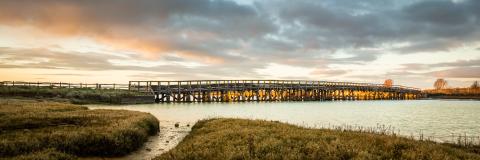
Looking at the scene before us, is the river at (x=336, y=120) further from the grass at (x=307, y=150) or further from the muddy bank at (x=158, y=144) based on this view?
the grass at (x=307, y=150)

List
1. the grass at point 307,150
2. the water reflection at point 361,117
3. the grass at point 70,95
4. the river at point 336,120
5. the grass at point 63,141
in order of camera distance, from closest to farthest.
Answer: the grass at point 307,150 → the grass at point 63,141 → the river at point 336,120 → the water reflection at point 361,117 → the grass at point 70,95

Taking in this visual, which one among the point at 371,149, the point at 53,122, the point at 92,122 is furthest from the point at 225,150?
the point at 53,122

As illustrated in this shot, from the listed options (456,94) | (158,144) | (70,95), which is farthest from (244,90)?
(456,94)

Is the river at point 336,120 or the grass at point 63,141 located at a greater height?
the grass at point 63,141

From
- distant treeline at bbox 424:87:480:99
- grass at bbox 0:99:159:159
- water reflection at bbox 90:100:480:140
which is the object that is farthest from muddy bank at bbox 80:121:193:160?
distant treeline at bbox 424:87:480:99

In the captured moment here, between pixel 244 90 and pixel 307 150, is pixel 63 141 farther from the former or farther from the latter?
pixel 244 90

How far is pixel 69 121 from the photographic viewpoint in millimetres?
23172

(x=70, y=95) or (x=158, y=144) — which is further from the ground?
(x=70, y=95)

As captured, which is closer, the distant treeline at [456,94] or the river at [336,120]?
the river at [336,120]

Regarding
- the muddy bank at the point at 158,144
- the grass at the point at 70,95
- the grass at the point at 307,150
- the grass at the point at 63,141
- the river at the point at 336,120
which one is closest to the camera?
the grass at the point at 307,150

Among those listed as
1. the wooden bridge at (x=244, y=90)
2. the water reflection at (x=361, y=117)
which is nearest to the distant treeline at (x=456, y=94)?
the wooden bridge at (x=244, y=90)

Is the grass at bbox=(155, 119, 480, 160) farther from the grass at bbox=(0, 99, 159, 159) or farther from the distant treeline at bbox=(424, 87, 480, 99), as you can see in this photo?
the distant treeline at bbox=(424, 87, 480, 99)

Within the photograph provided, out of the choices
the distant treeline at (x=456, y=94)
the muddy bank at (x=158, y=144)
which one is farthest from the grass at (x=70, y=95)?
the distant treeline at (x=456, y=94)

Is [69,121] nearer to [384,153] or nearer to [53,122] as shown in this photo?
[53,122]
